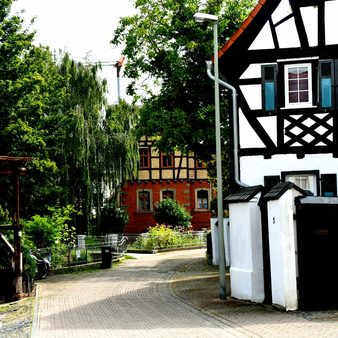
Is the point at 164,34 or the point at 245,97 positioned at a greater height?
the point at 164,34

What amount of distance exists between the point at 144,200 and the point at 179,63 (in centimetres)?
2478

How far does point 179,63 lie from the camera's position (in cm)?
3147

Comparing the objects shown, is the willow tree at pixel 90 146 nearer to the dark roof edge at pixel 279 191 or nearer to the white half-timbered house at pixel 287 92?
the white half-timbered house at pixel 287 92

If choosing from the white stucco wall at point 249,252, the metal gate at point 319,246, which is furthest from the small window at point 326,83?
the metal gate at point 319,246

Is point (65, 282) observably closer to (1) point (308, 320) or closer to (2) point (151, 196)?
(1) point (308, 320)

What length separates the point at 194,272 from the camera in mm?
27906

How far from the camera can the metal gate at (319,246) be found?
16578 mm

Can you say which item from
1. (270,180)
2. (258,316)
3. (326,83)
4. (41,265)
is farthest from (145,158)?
(258,316)

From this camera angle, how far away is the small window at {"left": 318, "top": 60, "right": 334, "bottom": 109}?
838 inches

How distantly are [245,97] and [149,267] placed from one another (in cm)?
1132

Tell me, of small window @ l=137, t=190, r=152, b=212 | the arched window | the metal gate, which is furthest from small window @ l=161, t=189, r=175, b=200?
the metal gate

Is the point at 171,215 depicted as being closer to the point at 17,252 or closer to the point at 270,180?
the point at 270,180

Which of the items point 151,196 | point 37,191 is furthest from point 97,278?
point 151,196

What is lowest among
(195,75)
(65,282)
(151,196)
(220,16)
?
(65,282)
